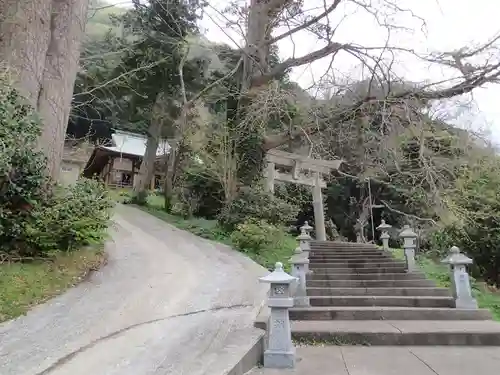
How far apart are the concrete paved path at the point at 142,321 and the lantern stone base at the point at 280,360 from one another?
26 centimetres

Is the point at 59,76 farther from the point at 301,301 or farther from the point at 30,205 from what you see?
the point at 301,301

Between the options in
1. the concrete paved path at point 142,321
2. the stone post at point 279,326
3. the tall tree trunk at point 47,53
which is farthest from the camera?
the tall tree trunk at point 47,53

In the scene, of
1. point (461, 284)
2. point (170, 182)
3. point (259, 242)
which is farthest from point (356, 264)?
point (170, 182)

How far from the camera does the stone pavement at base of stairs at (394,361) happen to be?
11.8ft

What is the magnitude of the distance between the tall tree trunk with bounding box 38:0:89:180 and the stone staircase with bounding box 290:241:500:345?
205 inches

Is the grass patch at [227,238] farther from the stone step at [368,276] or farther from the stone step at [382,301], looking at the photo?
the stone step at [382,301]

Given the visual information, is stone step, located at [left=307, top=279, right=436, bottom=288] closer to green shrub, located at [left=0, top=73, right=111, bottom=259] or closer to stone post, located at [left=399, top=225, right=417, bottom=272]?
stone post, located at [left=399, top=225, right=417, bottom=272]

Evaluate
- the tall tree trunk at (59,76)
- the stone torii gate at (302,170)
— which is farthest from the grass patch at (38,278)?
the stone torii gate at (302,170)

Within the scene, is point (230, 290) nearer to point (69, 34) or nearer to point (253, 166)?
point (69, 34)

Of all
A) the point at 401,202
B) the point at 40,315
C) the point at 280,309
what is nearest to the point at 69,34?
the point at 40,315

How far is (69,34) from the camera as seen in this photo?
25.5 ft

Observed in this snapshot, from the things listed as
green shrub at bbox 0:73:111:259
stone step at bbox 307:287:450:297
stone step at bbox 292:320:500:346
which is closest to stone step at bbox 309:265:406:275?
stone step at bbox 307:287:450:297

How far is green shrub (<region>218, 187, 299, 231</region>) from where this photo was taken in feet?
36.1

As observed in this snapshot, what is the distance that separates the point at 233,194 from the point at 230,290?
5779 mm
